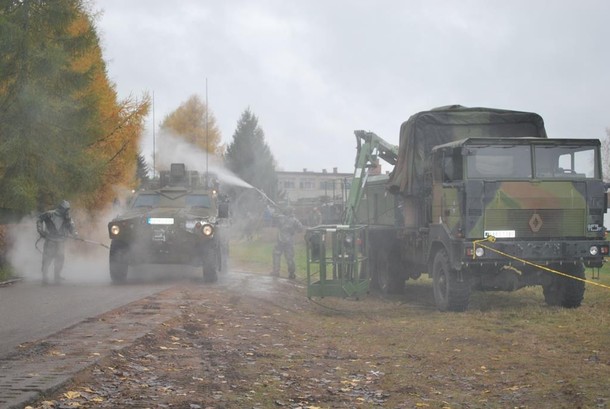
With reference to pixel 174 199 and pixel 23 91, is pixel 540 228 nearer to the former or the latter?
pixel 174 199

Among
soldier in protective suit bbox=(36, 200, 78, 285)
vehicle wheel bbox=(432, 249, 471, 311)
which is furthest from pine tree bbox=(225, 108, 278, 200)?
vehicle wheel bbox=(432, 249, 471, 311)

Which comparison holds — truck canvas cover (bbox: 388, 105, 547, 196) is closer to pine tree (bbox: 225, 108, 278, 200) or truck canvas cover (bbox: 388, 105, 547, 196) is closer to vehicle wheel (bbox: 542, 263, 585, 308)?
vehicle wheel (bbox: 542, 263, 585, 308)

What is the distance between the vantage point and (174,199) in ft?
62.7

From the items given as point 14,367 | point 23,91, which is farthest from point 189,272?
point 14,367

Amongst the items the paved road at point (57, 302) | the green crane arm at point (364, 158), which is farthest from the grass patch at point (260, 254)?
the paved road at point (57, 302)

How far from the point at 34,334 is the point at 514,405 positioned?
5882 mm

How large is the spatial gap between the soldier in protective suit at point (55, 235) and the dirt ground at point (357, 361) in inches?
212

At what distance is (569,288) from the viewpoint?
13125 mm

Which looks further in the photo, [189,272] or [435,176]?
[189,272]

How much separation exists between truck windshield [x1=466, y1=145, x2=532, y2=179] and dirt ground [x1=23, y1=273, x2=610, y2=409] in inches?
90.2

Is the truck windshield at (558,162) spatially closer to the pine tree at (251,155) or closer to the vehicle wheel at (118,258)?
the vehicle wheel at (118,258)

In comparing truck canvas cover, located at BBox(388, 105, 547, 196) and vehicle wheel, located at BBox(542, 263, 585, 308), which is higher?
truck canvas cover, located at BBox(388, 105, 547, 196)

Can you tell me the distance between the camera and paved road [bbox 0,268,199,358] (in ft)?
32.6

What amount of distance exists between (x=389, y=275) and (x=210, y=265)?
157 inches
